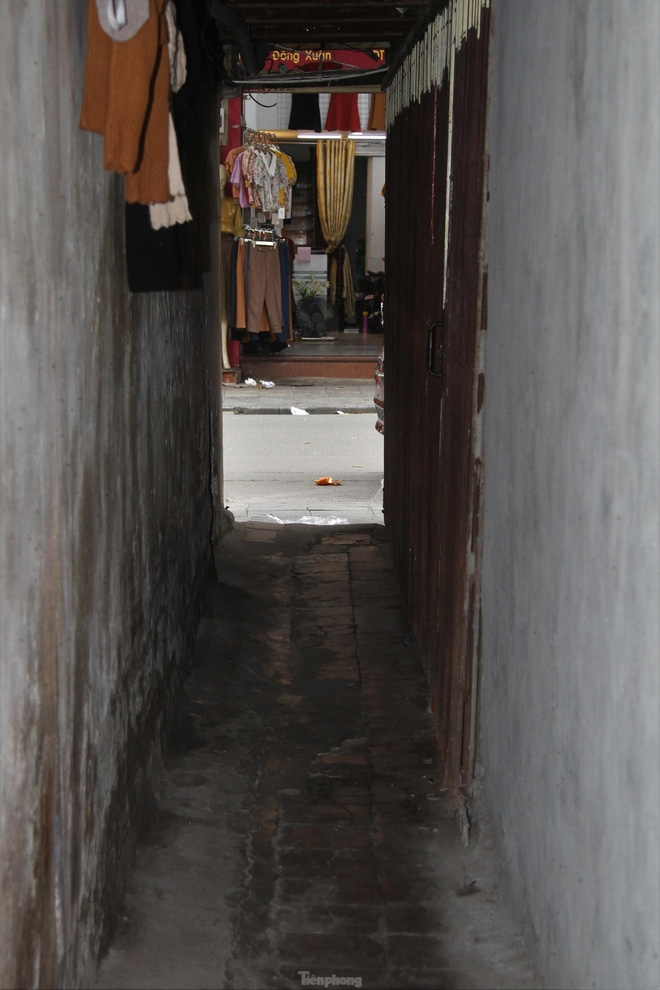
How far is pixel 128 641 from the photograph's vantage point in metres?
3.61

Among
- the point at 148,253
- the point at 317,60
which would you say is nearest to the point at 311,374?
the point at 317,60

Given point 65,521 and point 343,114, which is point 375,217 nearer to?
point 343,114

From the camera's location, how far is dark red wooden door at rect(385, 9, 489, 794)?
388 cm

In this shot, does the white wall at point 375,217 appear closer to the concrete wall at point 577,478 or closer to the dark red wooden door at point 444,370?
the dark red wooden door at point 444,370

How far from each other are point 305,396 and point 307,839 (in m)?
12.1

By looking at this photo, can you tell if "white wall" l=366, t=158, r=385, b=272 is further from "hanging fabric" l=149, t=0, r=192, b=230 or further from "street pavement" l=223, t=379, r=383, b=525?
"hanging fabric" l=149, t=0, r=192, b=230

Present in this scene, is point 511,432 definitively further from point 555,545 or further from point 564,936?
point 564,936

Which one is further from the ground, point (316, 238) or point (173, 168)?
point (316, 238)

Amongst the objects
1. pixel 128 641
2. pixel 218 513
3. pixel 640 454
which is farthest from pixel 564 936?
pixel 218 513

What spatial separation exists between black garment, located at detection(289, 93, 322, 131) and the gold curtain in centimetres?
112

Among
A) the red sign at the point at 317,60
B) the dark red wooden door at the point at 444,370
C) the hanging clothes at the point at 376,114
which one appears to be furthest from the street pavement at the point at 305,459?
the hanging clothes at the point at 376,114

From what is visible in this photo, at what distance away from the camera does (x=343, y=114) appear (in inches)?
744

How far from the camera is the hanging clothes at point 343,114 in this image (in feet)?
62.0

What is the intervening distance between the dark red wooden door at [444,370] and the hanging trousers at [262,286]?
Answer: 9.76m
